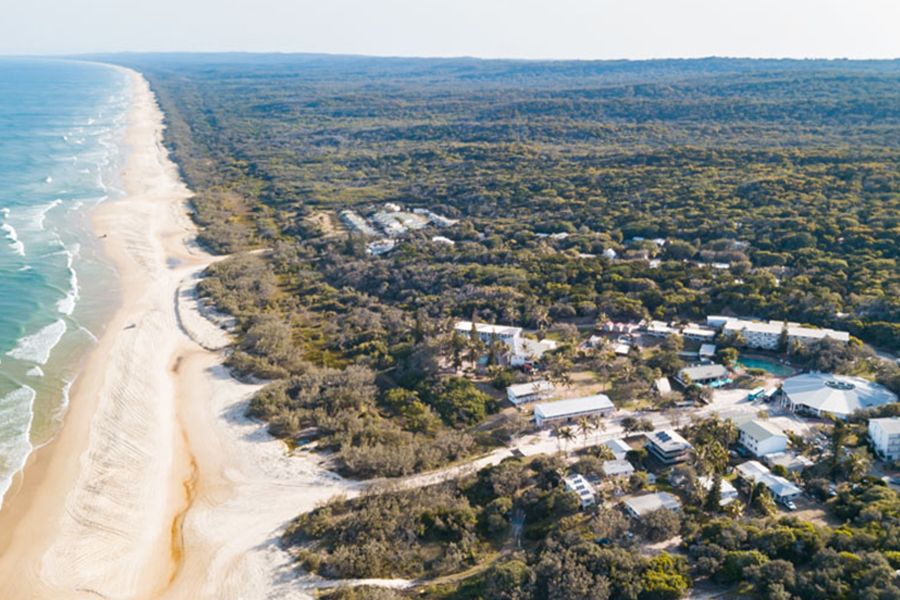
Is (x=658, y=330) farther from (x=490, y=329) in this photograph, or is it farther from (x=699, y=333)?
(x=490, y=329)

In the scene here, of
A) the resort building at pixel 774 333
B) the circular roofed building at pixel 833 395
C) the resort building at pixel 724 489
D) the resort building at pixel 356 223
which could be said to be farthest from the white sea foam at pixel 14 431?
the resort building at pixel 774 333

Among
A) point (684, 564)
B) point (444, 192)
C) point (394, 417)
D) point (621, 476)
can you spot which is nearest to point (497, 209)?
point (444, 192)

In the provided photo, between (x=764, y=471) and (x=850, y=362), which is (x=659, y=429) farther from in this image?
(x=850, y=362)

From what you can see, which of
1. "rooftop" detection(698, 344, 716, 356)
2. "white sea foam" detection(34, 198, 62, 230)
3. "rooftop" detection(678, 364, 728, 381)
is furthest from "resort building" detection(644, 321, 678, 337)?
"white sea foam" detection(34, 198, 62, 230)

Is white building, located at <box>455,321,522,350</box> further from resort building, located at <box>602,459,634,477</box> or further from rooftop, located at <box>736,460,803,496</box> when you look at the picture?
rooftop, located at <box>736,460,803,496</box>

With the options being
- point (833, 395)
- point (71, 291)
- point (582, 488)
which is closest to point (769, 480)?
point (582, 488)

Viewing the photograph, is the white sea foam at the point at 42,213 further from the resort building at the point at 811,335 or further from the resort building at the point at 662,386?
the resort building at the point at 811,335
